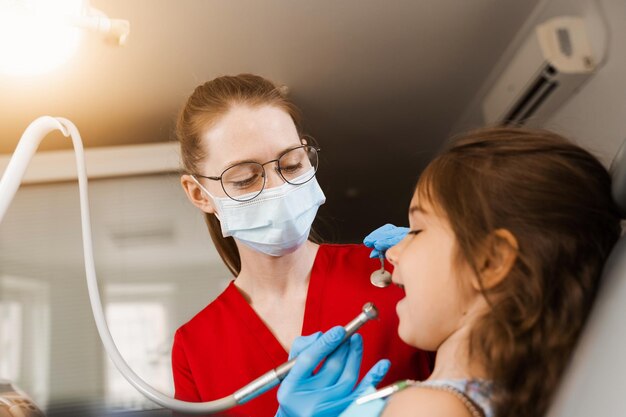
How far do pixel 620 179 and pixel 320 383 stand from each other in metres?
0.56

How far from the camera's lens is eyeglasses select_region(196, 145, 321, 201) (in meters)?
1.43

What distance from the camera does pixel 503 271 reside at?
898mm

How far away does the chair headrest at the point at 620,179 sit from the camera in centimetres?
84

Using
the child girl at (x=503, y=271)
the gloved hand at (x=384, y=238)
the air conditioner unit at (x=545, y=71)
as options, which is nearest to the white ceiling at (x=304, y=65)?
the air conditioner unit at (x=545, y=71)

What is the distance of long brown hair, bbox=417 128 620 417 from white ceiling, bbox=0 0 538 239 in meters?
1.65

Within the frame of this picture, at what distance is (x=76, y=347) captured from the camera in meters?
3.38

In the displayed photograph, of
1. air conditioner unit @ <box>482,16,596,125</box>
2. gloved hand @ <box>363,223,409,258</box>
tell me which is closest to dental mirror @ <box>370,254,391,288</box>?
gloved hand @ <box>363,223,409,258</box>

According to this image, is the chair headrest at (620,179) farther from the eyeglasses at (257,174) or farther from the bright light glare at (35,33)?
the bright light glare at (35,33)

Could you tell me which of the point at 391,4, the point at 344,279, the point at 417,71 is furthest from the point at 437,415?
the point at 417,71

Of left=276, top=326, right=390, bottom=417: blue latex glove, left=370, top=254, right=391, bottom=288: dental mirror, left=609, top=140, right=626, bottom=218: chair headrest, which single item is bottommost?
left=276, top=326, right=390, bottom=417: blue latex glove

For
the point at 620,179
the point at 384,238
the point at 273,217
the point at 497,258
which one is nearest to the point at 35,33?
the point at 273,217

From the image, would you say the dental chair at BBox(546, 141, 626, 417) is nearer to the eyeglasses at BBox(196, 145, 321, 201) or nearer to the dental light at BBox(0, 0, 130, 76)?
the eyeglasses at BBox(196, 145, 321, 201)

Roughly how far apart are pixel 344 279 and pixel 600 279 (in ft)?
2.19

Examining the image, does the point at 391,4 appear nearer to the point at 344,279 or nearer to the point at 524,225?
Answer: the point at 344,279
